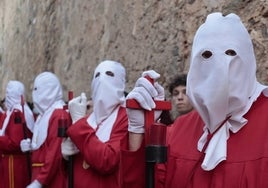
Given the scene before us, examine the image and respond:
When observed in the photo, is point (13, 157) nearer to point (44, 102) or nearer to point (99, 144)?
point (44, 102)

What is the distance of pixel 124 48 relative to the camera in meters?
6.29

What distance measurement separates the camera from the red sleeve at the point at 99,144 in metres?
3.17

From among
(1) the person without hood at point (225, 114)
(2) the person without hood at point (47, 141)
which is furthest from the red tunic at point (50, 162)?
(1) the person without hood at point (225, 114)

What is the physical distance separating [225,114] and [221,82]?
4.7 inches

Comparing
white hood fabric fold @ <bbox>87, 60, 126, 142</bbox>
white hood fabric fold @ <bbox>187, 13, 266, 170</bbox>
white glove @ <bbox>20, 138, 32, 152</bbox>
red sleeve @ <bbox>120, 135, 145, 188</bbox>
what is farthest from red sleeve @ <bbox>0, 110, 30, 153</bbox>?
white hood fabric fold @ <bbox>187, 13, 266, 170</bbox>

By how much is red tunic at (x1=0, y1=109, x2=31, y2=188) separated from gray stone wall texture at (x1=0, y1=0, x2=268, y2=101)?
52.1 inches

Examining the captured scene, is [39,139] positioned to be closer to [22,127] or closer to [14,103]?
[22,127]

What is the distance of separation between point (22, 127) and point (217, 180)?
157 inches

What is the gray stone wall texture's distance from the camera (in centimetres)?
424

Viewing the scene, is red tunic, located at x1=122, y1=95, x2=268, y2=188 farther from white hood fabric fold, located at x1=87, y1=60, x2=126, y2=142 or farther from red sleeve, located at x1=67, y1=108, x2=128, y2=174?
white hood fabric fold, located at x1=87, y1=60, x2=126, y2=142

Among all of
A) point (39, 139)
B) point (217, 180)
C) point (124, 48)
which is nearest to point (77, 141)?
point (39, 139)

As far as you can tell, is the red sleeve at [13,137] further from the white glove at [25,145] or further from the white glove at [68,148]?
the white glove at [68,148]

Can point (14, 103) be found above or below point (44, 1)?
below

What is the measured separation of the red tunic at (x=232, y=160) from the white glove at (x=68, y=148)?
4.81ft
